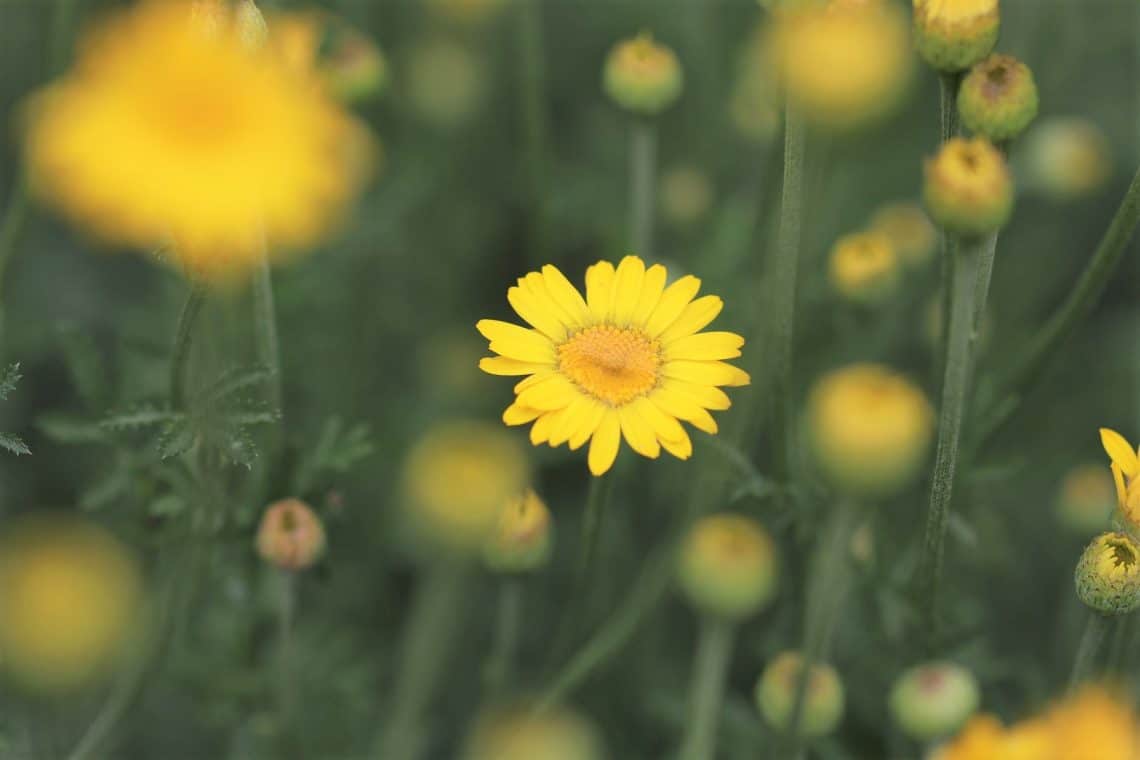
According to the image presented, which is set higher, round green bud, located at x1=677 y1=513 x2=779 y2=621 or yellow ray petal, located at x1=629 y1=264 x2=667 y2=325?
yellow ray petal, located at x1=629 y1=264 x2=667 y2=325

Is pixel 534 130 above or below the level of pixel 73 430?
above

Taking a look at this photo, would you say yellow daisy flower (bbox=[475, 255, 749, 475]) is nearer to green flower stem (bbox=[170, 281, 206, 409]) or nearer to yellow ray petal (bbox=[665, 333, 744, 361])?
yellow ray petal (bbox=[665, 333, 744, 361])

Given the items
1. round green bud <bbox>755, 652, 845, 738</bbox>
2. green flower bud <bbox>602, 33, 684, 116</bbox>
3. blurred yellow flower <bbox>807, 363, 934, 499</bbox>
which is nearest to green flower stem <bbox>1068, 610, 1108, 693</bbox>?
round green bud <bbox>755, 652, 845, 738</bbox>

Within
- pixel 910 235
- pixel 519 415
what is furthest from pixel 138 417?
pixel 910 235

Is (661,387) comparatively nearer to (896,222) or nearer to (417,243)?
(896,222)

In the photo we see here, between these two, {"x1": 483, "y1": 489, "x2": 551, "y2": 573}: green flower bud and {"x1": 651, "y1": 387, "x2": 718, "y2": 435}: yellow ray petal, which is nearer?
{"x1": 651, "y1": 387, "x2": 718, "y2": 435}: yellow ray petal

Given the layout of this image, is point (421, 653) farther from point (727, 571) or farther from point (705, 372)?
point (705, 372)

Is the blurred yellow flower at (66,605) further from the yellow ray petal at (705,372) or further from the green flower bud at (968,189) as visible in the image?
the green flower bud at (968,189)
